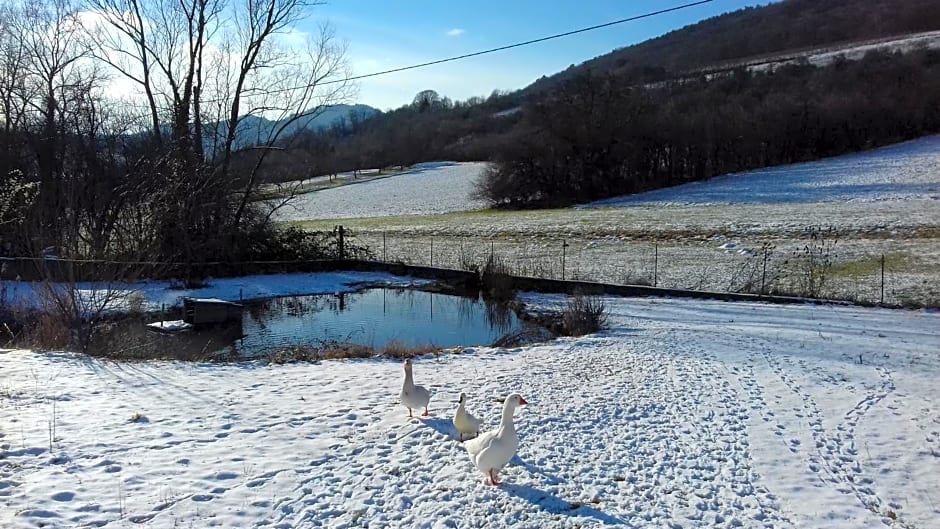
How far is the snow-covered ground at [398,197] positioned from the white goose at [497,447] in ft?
135

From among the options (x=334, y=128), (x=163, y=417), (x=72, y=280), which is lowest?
(x=163, y=417)

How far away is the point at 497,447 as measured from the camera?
6.68m

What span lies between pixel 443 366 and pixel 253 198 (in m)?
18.8

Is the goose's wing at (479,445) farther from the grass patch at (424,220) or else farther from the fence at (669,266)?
the grass patch at (424,220)

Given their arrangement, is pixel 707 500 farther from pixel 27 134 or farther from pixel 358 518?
pixel 27 134

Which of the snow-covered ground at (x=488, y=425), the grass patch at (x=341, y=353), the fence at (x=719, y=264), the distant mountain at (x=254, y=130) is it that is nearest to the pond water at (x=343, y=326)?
the grass patch at (x=341, y=353)

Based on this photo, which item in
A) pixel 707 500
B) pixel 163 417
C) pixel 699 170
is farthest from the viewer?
pixel 699 170

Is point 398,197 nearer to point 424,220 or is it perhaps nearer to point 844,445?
point 424,220

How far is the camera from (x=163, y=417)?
846 centimetres

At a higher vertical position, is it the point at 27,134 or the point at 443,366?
the point at 27,134

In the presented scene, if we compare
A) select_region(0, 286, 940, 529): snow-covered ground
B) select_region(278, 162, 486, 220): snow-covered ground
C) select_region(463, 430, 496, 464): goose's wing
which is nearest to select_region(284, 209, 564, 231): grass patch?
select_region(278, 162, 486, 220): snow-covered ground

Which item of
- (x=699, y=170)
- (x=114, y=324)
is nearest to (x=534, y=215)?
(x=699, y=170)

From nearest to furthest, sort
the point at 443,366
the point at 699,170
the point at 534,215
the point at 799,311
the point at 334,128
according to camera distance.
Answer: the point at 443,366 → the point at 799,311 → the point at 534,215 → the point at 699,170 → the point at 334,128

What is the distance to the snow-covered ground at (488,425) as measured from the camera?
6.30 m
